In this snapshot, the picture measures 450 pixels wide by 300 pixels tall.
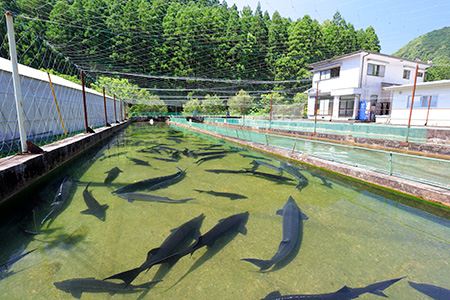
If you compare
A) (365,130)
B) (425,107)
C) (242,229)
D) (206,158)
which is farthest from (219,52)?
(242,229)

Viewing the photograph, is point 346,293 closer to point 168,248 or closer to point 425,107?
point 168,248

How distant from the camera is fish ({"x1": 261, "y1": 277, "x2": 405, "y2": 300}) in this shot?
77.0 inches

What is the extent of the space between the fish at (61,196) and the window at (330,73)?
27345 mm

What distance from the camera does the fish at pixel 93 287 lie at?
2.16 metres

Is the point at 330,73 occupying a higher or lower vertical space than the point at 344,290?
higher

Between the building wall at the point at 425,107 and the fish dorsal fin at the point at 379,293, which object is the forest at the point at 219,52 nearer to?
the building wall at the point at 425,107

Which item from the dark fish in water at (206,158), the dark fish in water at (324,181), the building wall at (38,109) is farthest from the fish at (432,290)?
the building wall at (38,109)

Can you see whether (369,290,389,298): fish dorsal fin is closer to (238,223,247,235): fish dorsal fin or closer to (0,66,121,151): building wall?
(238,223,247,235): fish dorsal fin

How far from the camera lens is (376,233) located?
3.42 metres

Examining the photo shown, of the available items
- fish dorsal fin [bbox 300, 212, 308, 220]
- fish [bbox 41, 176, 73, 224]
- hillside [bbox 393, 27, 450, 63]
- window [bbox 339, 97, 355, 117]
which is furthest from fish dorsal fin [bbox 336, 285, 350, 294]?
hillside [bbox 393, 27, 450, 63]

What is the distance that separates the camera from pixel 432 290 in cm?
231

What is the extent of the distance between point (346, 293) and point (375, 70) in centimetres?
2744

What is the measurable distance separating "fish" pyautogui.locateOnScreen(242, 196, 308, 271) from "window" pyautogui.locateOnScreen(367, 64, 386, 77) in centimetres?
2484

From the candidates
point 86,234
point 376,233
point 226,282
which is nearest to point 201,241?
point 226,282
